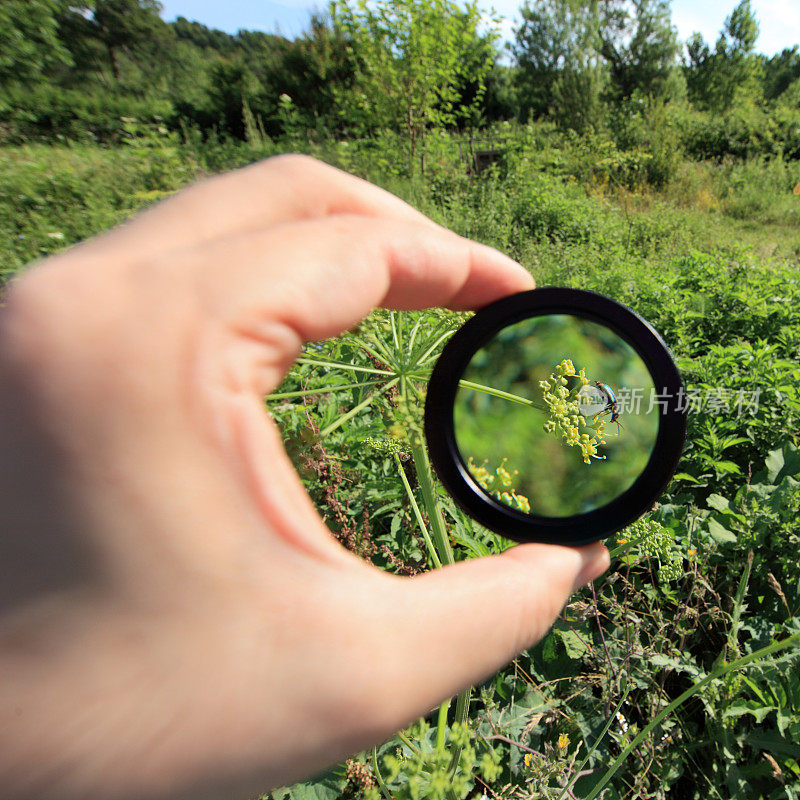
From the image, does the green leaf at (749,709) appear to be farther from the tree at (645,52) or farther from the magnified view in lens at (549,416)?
the tree at (645,52)

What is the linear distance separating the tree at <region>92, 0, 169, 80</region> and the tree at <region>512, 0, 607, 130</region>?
112ft

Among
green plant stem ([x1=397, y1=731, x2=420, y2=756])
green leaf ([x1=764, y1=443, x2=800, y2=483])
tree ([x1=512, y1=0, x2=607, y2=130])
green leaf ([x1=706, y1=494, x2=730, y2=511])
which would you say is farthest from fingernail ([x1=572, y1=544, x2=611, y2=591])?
tree ([x1=512, y1=0, x2=607, y2=130])

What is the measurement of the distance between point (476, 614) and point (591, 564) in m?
0.47

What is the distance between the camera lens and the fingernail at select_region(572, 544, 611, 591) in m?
1.30

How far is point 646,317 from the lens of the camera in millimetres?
4113

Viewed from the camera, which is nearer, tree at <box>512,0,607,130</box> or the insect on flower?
the insect on flower

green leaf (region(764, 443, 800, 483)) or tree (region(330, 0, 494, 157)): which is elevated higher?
tree (region(330, 0, 494, 157))

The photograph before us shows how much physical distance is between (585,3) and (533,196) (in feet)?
79.3

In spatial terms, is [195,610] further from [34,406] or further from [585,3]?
[585,3]

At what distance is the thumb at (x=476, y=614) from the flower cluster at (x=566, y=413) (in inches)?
12.4

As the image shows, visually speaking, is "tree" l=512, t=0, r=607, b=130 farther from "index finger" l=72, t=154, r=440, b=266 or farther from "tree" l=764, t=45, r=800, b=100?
"tree" l=764, t=45, r=800, b=100

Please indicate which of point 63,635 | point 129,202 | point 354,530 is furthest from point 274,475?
point 129,202

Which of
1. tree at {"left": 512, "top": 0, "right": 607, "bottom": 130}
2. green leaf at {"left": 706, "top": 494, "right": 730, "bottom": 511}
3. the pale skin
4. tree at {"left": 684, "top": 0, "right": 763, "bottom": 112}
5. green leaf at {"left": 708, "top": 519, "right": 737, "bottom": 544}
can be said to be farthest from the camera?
tree at {"left": 684, "top": 0, "right": 763, "bottom": 112}

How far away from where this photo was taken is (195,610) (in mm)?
742
